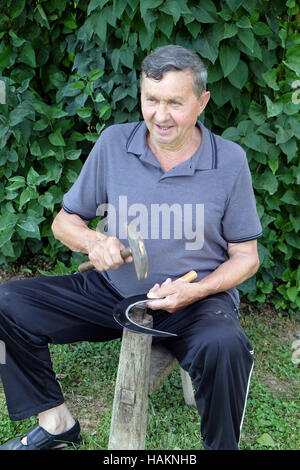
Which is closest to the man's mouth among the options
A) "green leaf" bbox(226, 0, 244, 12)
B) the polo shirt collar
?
the polo shirt collar

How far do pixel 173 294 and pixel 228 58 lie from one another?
4.82ft

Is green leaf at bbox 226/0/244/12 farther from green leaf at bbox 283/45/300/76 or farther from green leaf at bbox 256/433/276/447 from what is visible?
green leaf at bbox 256/433/276/447

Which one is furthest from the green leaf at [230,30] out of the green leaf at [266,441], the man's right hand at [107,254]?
the green leaf at [266,441]

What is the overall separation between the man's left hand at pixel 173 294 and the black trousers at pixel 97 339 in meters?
0.10

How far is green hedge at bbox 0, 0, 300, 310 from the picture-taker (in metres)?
3.22

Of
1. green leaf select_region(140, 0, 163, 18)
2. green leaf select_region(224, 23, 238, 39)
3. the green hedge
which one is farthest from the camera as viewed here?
the green hedge

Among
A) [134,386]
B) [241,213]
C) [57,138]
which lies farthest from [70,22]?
[134,386]

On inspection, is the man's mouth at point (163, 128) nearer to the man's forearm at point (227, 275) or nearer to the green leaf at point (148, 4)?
the man's forearm at point (227, 275)

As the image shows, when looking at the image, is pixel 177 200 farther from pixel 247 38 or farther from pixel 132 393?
pixel 247 38

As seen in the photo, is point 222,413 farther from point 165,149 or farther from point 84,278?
point 165,149

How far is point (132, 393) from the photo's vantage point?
2.41m

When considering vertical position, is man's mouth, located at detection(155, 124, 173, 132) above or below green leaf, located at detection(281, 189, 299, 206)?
above

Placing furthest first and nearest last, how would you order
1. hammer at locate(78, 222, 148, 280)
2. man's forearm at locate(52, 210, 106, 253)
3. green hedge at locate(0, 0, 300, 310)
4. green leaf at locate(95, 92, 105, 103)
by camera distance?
green leaf at locate(95, 92, 105, 103), green hedge at locate(0, 0, 300, 310), man's forearm at locate(52, 210, 106, 253), hammer at locate(78, 222, 148, 280)

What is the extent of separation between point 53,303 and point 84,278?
0.26m
